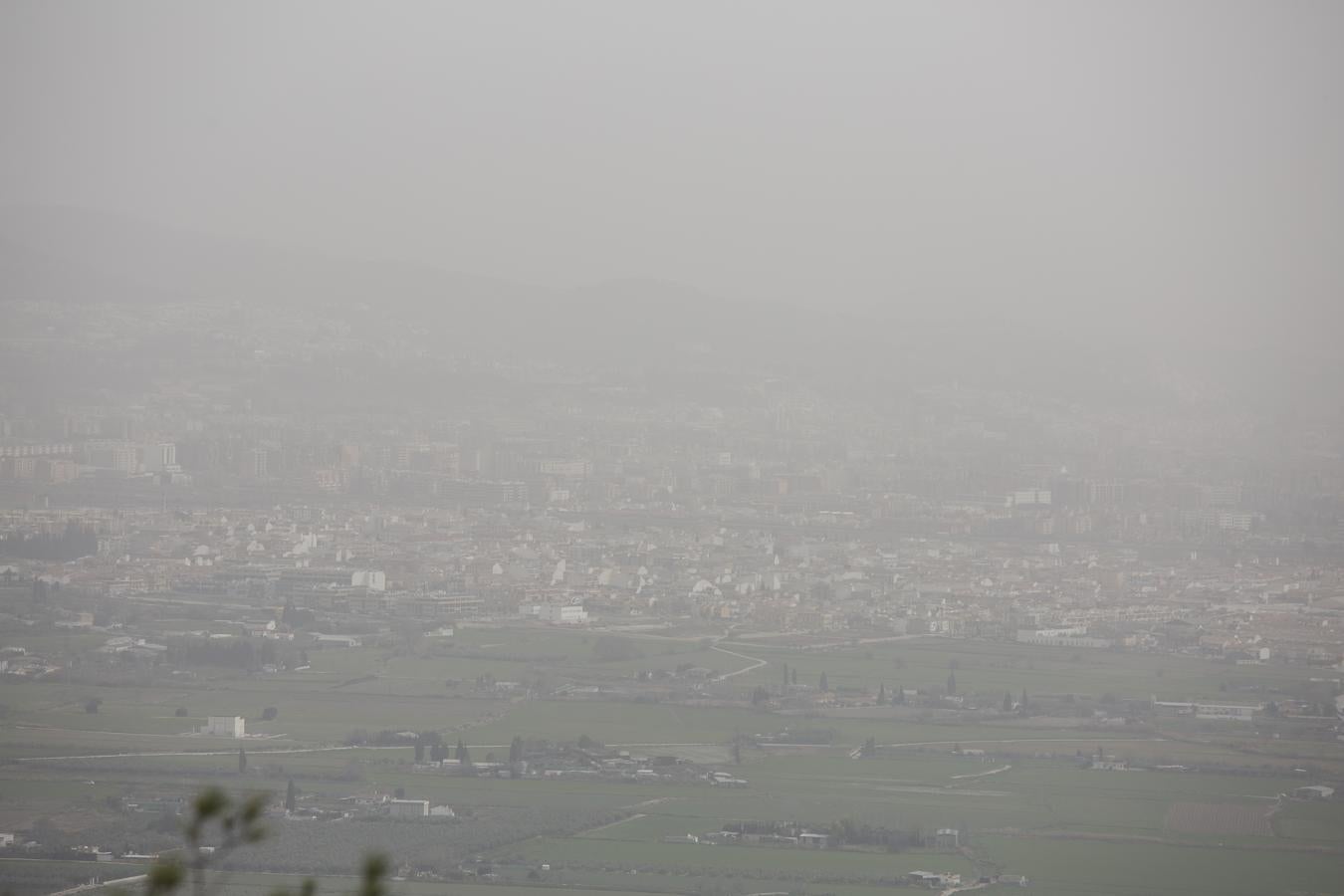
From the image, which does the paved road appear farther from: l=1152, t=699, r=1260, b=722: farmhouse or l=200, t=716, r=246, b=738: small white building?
l=200, t=716, r=246, b=738: small white building

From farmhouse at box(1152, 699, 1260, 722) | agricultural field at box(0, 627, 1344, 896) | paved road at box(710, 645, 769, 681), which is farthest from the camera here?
paved road at box(710, 645, 769, 681)

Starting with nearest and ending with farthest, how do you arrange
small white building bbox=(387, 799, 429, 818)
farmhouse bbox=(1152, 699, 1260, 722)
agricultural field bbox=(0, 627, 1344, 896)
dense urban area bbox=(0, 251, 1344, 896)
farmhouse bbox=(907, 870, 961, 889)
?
farmhouse bbox=(907, 870, 961, 889) → agricultural field bbox=(0, 627, 1344, 896) → dense urban area bbox=(0, 251, 1344, 896) → small white building bbox=(387, 799, 429, 818) → farmhouse bbox=(1152, 699, 1260, 722)

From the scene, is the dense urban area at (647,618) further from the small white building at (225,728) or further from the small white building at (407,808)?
the small white building at (225,728)

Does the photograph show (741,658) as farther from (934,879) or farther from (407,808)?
(934,879)

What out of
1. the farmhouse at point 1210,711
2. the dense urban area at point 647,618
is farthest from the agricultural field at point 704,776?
the farmhouse at point 1210,711

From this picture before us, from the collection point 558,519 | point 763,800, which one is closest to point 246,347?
point 558,519

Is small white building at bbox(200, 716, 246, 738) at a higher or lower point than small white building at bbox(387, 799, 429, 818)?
higher

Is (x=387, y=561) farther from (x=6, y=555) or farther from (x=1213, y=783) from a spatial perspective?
(x=1213, y=783)

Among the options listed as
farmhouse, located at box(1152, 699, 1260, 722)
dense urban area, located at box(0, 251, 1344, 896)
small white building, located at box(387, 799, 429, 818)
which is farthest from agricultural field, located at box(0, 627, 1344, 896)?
farmhouse, located at box(1152, 699, 1260, 722)

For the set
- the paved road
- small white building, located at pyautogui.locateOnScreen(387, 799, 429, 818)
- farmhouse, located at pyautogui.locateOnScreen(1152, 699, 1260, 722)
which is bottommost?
small white building, located at pyautogui.locateOnScreen(387, 799, 429, 818)
